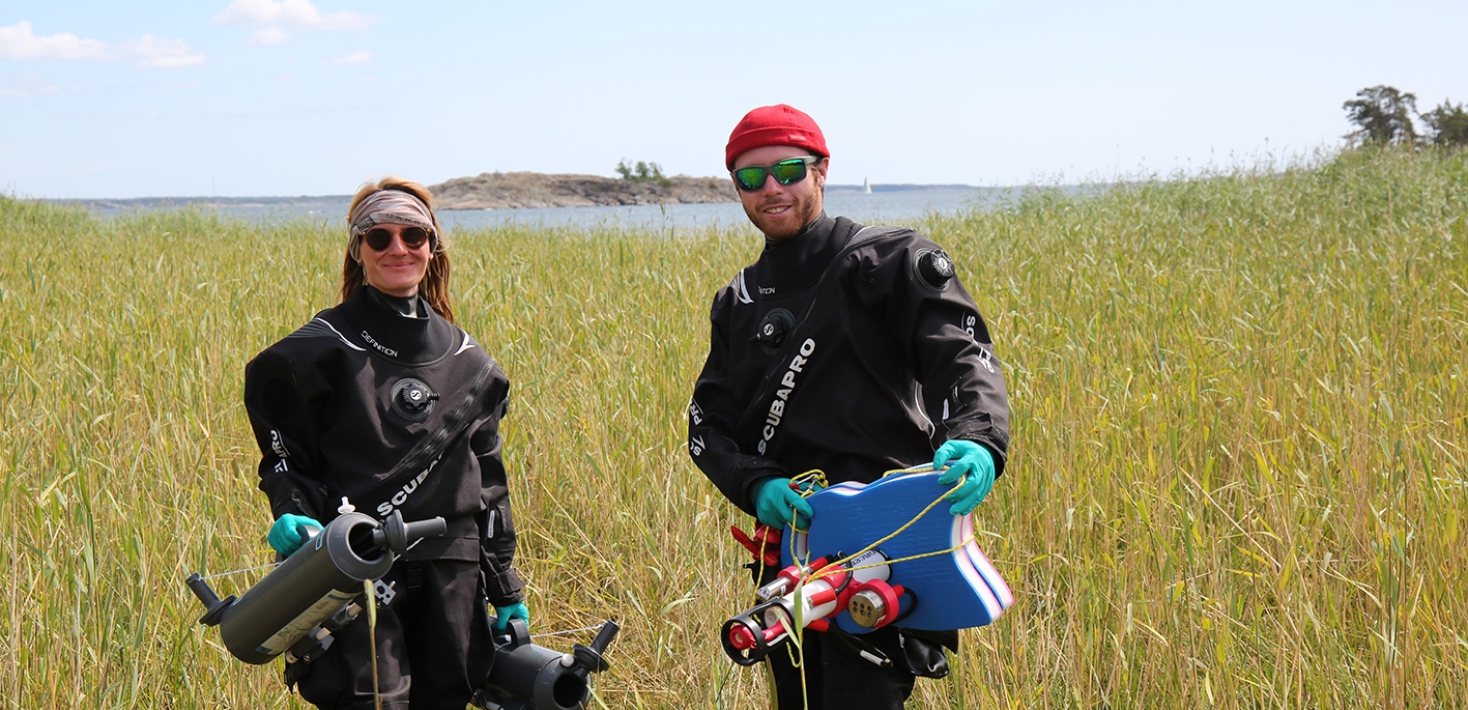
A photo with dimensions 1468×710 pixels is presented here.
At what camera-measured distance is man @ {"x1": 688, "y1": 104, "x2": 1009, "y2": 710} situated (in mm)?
1764

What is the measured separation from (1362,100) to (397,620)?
1817 cm

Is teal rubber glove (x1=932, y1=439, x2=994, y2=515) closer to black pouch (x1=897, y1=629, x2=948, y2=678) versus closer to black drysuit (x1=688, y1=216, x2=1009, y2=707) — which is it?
black drysuit (x1=688, y1=216, x2=1009, y2=707)

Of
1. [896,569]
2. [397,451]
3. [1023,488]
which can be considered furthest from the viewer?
[1023,488]

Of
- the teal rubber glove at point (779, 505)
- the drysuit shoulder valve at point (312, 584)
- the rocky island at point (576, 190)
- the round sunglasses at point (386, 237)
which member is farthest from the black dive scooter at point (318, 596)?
the rocky island at point (576, 190)

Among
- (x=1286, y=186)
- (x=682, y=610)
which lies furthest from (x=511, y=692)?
(x=1286, y=186)

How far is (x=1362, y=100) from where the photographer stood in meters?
15.9

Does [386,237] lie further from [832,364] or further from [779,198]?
[832,364]

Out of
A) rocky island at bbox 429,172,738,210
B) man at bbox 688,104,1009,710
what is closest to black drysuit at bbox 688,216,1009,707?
man at bbox 688,104,1009,710

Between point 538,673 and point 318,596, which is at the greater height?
point 318,596

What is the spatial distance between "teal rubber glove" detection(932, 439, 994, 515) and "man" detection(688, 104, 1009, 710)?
0.14 m

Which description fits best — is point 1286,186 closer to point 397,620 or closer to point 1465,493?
point 1465,493

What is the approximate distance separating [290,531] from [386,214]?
2.12 feet

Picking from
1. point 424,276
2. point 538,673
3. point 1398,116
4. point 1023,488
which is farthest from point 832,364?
point 1398,116

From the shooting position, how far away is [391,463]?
186cm
